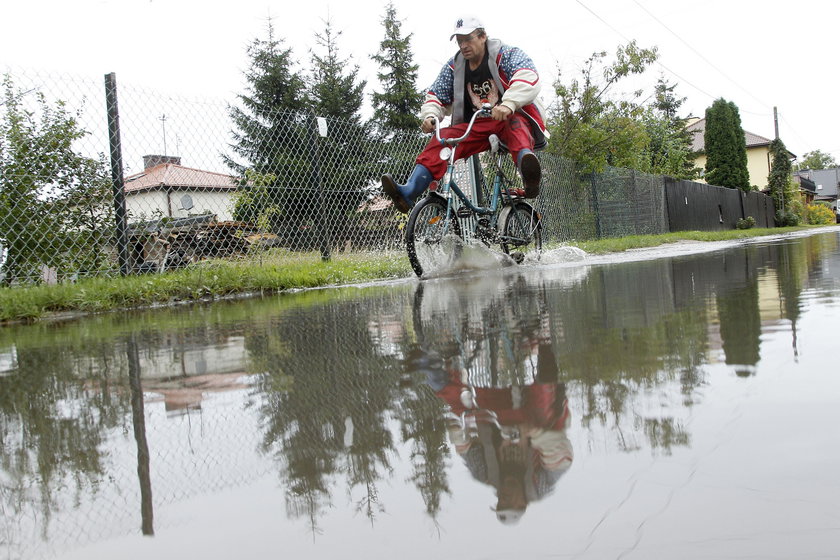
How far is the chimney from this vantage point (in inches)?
253

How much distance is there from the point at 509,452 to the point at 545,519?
30cm

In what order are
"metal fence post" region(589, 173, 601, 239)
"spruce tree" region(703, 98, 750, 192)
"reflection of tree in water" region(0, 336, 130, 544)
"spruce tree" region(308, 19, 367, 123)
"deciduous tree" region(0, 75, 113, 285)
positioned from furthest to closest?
"spruce tree" region(703, 98, 750, 192), "spruce tree" region(308, 19, 367, 123), "metal fence post" region(589, 173, 601, 239), "deciduous tree" region(0, 75, 113, 285), "reflection of tree in water" region(0, 336, 130, 544)

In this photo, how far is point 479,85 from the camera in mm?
7031

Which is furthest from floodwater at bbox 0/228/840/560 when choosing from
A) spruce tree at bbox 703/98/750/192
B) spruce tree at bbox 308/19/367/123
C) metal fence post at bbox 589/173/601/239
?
spruce tree at bbox 703/98/750/192

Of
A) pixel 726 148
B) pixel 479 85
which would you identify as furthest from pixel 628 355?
pixel 726 148

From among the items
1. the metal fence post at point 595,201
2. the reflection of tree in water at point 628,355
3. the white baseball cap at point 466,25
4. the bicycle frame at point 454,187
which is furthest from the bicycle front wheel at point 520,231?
the metal fence post at point 595,201

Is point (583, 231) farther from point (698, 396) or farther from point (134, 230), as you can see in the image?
point (698, 396)

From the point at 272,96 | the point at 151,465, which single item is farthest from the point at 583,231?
the point at 272,96

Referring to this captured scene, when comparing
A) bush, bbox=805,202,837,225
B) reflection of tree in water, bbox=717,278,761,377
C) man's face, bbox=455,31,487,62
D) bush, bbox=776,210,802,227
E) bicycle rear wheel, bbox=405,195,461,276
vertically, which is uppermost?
bush, bbox=805,202,837,225

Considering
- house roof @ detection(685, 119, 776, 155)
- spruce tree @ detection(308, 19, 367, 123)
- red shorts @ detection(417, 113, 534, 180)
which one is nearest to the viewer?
red shorts @ detection(417, 113, 534, 180)

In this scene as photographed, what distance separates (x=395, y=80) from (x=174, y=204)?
1235 inches

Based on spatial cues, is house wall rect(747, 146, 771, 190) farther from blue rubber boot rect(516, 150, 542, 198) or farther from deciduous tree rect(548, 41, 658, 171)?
blue rubber boot rect(516, 150, 542, 198)

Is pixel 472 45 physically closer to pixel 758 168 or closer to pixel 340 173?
pixel 340 173

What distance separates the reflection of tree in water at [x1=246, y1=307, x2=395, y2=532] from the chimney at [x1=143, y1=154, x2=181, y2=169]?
3.70 m
